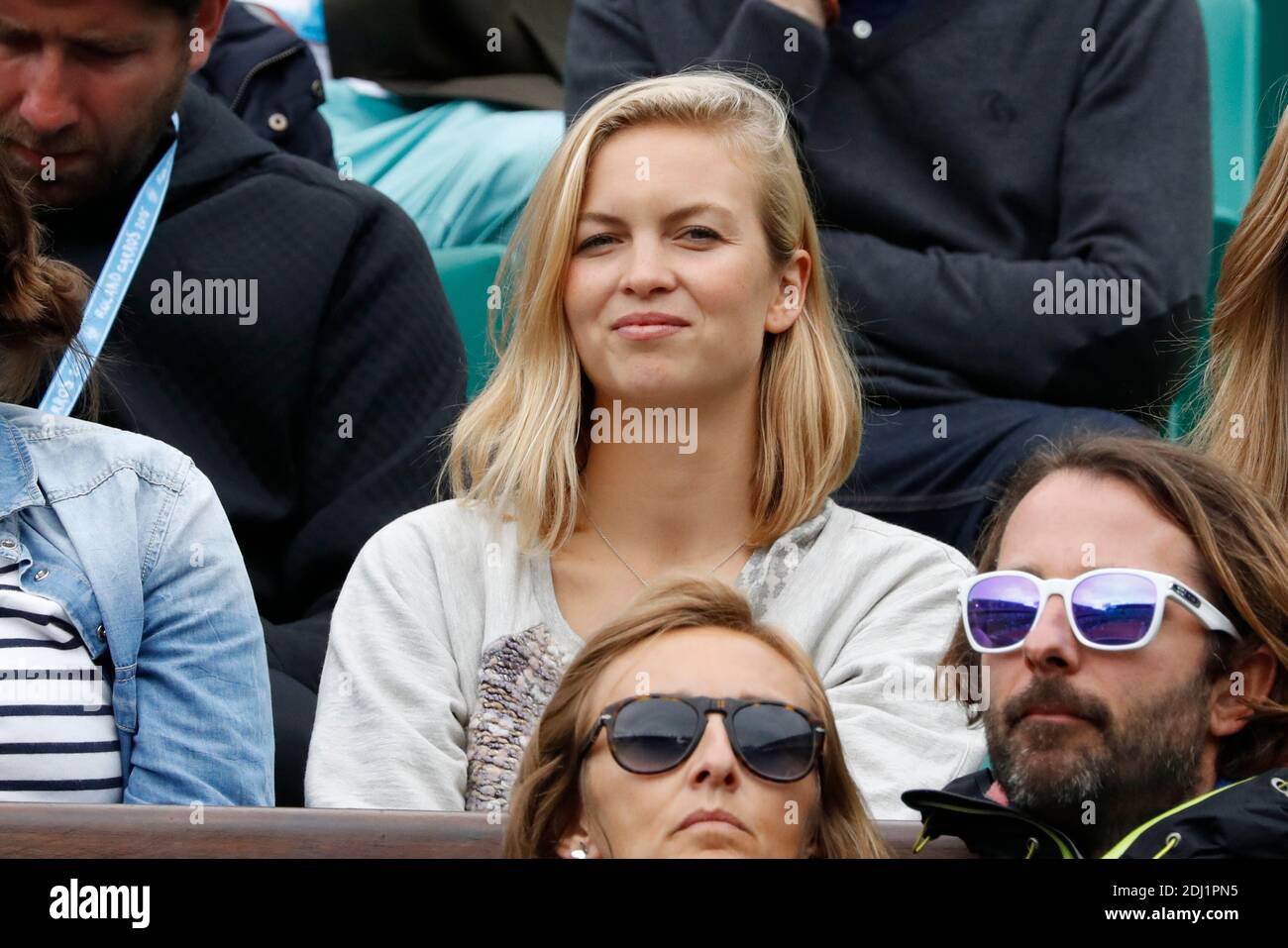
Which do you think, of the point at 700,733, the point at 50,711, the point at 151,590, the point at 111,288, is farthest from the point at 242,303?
the point at 700,733

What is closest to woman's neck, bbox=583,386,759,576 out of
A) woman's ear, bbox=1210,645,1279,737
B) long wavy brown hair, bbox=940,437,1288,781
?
long wavy brown hair, bbox=940,437,1288,781

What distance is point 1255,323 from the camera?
2.95 meters

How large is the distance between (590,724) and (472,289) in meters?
1.98

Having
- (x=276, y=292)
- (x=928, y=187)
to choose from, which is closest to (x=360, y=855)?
(x=276, y=292)

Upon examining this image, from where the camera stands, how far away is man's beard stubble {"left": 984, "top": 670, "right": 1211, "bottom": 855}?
2168mm

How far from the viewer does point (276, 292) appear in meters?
3.30

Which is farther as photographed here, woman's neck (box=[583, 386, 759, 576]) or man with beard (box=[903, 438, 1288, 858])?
woman's neck (box=[583, 386, 759, 576])

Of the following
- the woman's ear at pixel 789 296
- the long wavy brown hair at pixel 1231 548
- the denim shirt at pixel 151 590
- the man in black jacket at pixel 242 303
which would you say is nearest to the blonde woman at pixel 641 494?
the woman's ear at pixel 789 296

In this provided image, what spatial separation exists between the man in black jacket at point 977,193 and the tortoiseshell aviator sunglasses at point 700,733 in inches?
46.8

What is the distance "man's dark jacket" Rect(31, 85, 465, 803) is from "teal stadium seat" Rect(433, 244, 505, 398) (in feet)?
1.80

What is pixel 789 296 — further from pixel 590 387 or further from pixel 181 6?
pixel 181 6

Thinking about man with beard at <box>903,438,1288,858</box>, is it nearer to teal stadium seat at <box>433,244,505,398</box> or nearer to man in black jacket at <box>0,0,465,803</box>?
man in black jacket at <box>0,0,465,803</box>

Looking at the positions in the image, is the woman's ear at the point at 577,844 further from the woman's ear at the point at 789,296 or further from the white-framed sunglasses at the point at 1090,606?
the woman's ear at the point at 789,296

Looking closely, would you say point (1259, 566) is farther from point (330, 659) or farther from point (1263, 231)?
point (330, 659)
